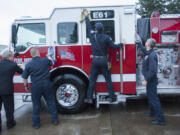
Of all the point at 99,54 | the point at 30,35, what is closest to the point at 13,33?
the point at 30,35

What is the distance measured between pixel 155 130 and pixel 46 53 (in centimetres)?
313

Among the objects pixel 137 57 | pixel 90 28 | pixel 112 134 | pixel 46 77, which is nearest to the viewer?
pixel 112 134

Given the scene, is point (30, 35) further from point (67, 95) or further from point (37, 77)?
point (67, 95)

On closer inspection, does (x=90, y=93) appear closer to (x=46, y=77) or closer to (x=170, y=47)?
(x=46, y=77)

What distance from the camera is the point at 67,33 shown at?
5332mm

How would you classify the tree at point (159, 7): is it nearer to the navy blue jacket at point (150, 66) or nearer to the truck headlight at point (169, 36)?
the truck headlight at point (169, 36)

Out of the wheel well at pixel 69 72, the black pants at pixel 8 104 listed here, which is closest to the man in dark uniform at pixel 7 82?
the black pants at pixel 8 104

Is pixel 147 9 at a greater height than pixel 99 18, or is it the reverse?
pixel 147 9

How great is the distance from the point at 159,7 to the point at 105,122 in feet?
80.2

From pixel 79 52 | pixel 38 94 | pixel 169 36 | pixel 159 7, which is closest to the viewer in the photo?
pixel 38 94

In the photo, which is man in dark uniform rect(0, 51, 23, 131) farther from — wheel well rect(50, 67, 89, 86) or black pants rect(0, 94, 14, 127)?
wheel well rect(50, 67, 89, 86)

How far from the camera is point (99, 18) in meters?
5.18

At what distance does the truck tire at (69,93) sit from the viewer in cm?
533

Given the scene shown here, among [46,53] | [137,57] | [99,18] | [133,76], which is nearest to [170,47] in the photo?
[137,57]
